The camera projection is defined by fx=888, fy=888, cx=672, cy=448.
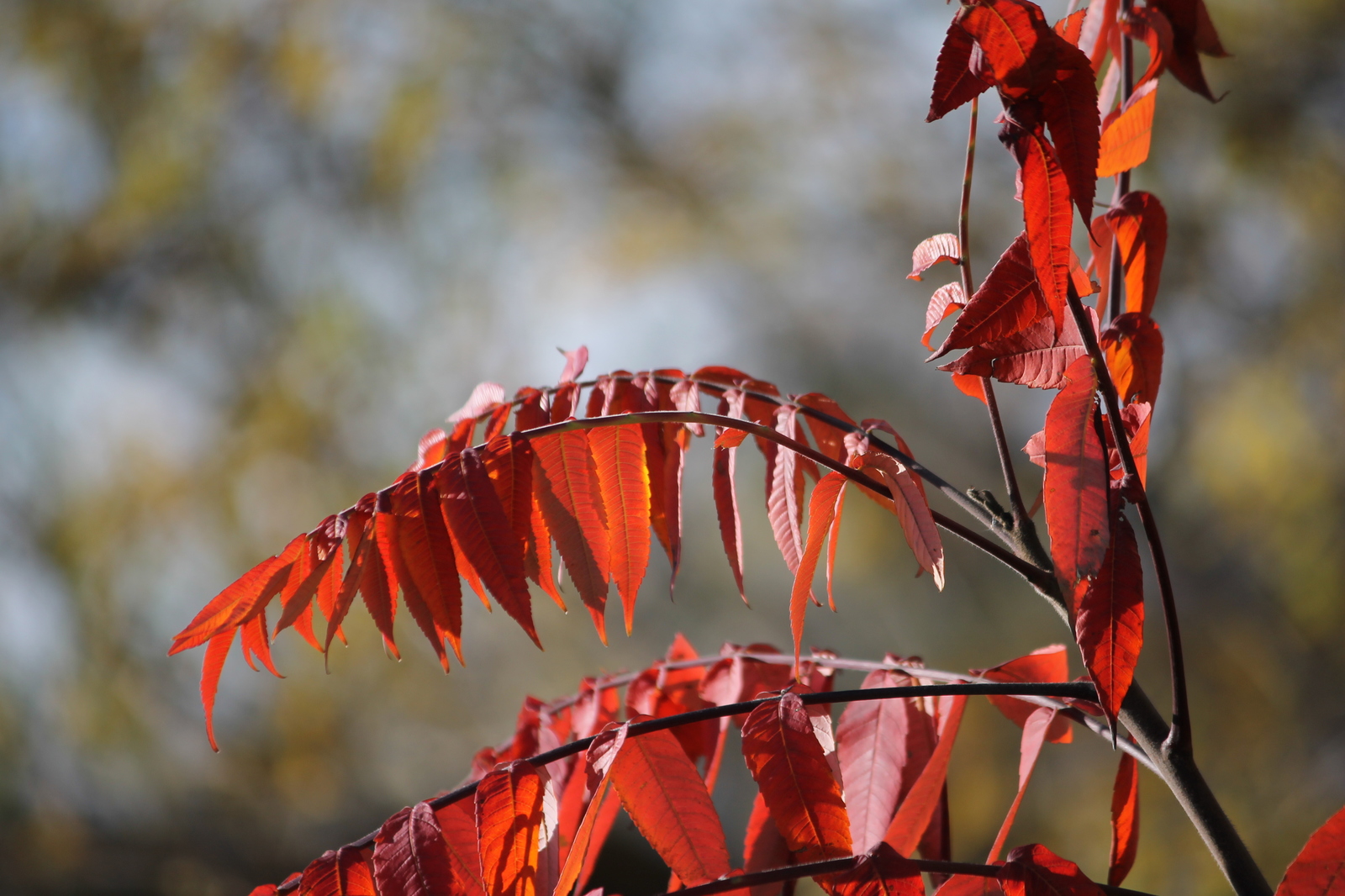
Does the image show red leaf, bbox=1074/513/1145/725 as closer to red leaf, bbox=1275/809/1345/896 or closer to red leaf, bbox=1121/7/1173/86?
red leaf, bbox=1275/809/1345/896

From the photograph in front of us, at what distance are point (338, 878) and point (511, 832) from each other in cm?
7

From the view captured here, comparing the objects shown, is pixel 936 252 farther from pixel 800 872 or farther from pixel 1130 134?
pixel 800 872

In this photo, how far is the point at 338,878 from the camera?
320 millimetres

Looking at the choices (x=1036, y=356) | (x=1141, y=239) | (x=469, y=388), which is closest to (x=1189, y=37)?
(x=1141, y=239)

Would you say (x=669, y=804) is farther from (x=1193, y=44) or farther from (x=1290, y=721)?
(x=1290, y=721)

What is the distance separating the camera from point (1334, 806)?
74.9 inches

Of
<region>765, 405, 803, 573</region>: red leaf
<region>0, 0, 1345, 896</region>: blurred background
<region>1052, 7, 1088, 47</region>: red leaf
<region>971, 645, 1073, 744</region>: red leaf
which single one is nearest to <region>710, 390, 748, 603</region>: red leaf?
<region>765, 405, 803, 573</region>: red leaf

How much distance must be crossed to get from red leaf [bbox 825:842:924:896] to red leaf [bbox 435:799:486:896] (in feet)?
0.44

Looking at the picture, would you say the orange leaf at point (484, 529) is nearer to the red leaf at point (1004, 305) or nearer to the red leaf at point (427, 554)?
the red leaf at point (427, 554)

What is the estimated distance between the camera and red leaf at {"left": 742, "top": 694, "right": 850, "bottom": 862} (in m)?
0.30

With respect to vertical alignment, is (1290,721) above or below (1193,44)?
below

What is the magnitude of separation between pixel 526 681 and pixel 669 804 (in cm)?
215

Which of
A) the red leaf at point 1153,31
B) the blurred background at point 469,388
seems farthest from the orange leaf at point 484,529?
→ the blurred background at point 469,388

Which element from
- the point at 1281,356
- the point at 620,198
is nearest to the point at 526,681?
the point at 620,198
